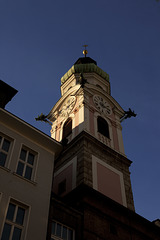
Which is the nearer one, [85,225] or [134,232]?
[85,225]

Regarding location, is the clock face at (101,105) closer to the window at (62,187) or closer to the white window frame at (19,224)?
the window at (62,187)

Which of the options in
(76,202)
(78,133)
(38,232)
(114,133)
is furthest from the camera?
(114,133)

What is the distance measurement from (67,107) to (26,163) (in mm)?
14931

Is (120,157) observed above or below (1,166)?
above

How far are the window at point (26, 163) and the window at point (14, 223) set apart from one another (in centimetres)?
167

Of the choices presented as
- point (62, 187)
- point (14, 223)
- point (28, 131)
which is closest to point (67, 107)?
point (62, 187)

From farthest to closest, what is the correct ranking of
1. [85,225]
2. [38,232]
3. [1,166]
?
1. [85,225]
2. [1,166]
3. [38,232]

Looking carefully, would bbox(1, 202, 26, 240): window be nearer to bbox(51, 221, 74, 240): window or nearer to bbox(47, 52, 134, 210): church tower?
bbox(51, 221, 74, 240): window

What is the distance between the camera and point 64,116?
91.5 feet

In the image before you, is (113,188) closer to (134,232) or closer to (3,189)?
(134,232)

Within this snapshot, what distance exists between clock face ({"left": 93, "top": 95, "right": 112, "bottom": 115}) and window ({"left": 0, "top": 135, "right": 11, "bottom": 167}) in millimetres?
14383

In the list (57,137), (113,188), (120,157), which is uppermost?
(57,137)

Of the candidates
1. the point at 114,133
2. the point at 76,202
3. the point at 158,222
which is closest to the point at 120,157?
the point at 114,133

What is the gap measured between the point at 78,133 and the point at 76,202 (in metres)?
7.37
